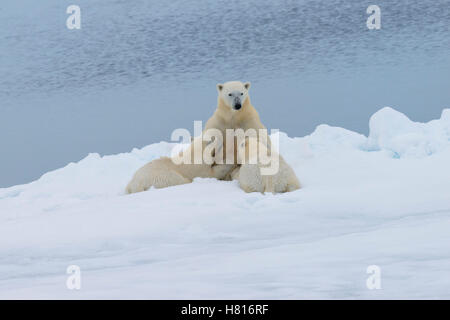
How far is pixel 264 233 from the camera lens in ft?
16.6

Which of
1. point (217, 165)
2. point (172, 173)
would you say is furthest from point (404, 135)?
point (172, 173)

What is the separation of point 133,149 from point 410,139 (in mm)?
5345

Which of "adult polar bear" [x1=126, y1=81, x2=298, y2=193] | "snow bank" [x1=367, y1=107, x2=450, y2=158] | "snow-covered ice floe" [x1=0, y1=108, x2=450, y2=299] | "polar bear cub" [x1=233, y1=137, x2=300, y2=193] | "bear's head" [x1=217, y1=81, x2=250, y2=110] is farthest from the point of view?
"snow bank" [x1=367, y1=107, x2=450, y2=158]

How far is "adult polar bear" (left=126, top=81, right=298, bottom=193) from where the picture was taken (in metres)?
7.47

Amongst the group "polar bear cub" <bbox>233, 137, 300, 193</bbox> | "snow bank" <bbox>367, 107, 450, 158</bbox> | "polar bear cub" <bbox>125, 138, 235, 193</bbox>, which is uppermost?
"snow bank" <bbox>367, 107, 450, 158</bbox>

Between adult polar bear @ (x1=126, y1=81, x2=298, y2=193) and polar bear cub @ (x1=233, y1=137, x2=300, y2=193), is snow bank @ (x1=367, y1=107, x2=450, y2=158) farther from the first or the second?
polar bear cub @ (x1=233, y1=137, x2=300, y2=193)

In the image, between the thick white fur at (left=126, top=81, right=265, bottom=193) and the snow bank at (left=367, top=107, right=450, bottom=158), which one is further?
the snow bank at (left=367, top=107, right=450, bottom=158)

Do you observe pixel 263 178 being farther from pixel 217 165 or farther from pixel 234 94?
pixel 234 94

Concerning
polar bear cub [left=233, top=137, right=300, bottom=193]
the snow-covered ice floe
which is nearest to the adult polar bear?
the snow-covered ice floe

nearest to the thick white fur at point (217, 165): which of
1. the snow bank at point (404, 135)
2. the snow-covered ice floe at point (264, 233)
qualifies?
the snow-covered ice floe at point (264, 233)

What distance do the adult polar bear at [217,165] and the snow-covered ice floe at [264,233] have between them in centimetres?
19

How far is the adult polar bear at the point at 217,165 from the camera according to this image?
7.47 m
